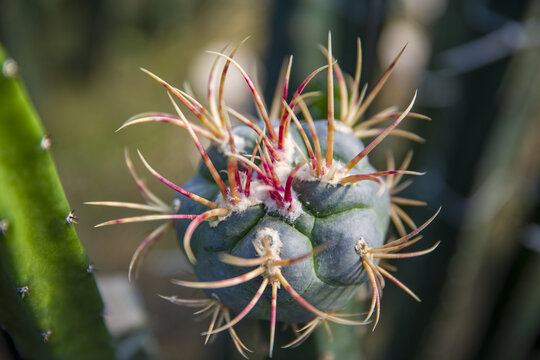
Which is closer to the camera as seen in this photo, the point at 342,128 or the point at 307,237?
the point at 307,237

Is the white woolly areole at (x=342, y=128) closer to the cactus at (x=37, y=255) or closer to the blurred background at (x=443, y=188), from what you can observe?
the blurred background at (x=443, y=188)

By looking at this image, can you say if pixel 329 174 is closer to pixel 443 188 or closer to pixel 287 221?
pixel 287 221

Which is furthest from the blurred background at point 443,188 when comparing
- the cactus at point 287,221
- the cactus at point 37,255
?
the cactus at point 287,221

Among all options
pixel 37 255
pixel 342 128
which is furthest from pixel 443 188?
pixel 37 255

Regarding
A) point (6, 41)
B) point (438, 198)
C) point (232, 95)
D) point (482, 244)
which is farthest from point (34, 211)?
point (232, 95)

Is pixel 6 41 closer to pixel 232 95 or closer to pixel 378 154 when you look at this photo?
pixel 232 95

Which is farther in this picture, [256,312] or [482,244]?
[482,244]

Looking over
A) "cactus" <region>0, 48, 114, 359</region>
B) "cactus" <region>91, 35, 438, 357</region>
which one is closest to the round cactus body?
"cactus" <region>91, 35, 438, 357</region>

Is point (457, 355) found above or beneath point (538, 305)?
beneath
